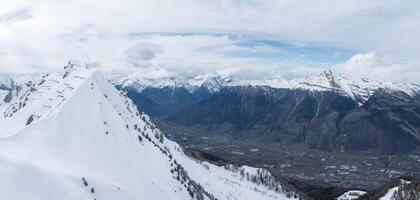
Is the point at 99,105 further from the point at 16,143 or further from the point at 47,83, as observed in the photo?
the point at 47,83

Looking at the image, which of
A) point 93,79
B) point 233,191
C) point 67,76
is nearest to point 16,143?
point 93,79

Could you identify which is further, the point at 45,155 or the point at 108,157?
the point at 108,157

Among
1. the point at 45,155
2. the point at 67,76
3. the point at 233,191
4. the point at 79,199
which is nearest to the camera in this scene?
the point at 79,199

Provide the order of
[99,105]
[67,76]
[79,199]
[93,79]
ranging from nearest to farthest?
1. [79,199]
2. [99,105]
3. [93,79]
4. [67,76]

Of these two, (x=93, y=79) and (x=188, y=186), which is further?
(x=93, y=79)

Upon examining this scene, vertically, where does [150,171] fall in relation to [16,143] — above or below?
below

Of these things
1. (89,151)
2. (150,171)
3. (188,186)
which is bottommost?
(188,186)

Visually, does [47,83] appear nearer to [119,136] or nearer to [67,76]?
[67,76]

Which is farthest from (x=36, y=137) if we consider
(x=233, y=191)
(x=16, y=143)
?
(x=233, y=191)

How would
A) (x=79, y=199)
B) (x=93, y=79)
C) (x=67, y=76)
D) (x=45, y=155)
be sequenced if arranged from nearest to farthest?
(x=79, y=199) → (x=45, y=155) → (x=93, y=79) → (x=67, y=76)
